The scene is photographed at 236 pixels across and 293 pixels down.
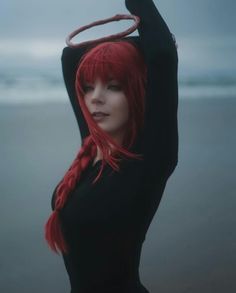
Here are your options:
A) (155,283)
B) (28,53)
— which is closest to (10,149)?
(28,53)

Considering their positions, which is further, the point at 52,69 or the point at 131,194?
the point at 52,69

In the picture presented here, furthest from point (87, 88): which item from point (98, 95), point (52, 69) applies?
point (52, 69)

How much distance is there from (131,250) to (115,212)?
4.3 inches

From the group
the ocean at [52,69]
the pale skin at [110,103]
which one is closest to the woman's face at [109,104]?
the pale skin at [110,103]

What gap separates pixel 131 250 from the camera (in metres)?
1.02

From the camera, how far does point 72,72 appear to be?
43.1 inches

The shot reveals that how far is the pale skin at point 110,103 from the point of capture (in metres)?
1.00

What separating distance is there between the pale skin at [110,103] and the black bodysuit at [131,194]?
61mm

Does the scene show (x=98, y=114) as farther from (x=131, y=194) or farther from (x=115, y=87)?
(x=131, y=194)

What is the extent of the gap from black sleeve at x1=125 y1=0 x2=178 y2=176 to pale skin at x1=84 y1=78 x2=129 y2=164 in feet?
0.22

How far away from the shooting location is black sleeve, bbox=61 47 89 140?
1.07 m

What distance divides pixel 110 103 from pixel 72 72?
15 cm

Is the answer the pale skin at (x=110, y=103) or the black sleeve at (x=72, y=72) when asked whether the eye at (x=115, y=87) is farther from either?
the black sleeve at (x=72, y=72)

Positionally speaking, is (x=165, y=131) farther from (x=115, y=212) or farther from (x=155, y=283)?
(x=155, y=283)
